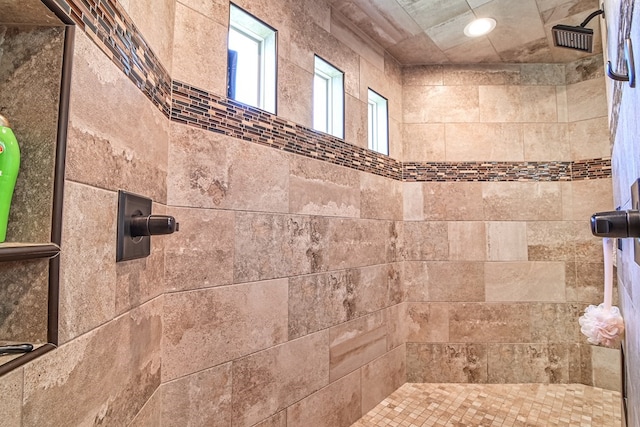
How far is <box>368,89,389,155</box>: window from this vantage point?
2.53 metres

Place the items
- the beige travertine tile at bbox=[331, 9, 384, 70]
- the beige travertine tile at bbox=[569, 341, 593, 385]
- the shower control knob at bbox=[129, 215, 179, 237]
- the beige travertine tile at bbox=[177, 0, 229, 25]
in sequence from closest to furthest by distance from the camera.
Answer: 1. the shower control knob at bbox=[129, 215, 179, 237]
2. the beige travertine tile at bbox=[177, 0, 229, 25]
3. the beige travertine tile at bbox=[331, 9, 384, 70]
4. the beige travertine tile at bbox=[569, 341, 593, 385]

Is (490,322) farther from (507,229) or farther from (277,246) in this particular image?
(277,246)

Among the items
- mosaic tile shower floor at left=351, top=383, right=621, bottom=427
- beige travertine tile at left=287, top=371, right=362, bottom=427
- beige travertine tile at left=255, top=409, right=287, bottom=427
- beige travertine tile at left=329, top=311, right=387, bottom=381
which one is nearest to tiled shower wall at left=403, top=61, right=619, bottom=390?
mosaic tile shower floor at left=351, top=383, right=621, bottom=427

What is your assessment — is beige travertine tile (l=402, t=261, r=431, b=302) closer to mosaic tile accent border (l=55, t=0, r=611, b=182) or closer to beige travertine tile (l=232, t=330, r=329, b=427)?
mosaic tile accent border (l=55, t=0, r=611, b=182)

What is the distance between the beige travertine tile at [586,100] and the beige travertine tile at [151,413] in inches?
128

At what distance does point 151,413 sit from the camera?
1127 millimetres

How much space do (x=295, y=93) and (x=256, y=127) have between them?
36 centimetres

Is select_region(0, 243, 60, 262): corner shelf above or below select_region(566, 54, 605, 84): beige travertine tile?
below

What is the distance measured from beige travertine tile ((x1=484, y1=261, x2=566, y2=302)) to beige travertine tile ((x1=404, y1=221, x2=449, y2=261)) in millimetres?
377

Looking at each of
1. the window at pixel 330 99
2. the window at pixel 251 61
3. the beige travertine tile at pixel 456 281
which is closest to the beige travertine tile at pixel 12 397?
the window at pixel 251 61

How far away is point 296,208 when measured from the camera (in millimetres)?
1735

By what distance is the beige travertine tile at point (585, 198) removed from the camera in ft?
7.98

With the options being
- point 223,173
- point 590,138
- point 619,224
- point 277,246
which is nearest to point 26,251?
point 223,173

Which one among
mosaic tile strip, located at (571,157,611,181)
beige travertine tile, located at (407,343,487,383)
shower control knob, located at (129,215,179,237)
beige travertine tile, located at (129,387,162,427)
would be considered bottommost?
beige travertine tile, located at (407,343,487,383)
